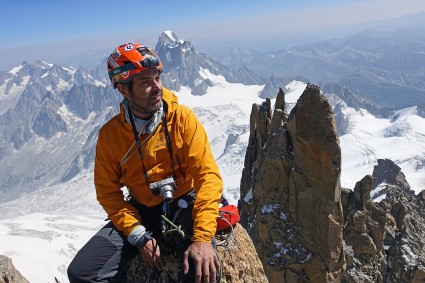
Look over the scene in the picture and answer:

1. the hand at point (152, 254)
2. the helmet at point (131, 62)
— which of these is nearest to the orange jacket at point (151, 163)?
the hand at point (152, 254)

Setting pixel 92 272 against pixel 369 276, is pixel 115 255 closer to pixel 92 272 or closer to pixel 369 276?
pixel 92 272

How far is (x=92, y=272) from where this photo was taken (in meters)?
8.20

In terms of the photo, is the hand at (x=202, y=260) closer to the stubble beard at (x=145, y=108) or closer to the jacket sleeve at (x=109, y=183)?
the jacket sleeve at (x=109, y=183)

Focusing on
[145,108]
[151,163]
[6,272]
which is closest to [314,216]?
[6,272]

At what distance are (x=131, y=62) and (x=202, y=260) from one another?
4.55 metres

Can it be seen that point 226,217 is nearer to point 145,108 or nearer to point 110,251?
point 110,251

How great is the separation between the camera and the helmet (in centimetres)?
242

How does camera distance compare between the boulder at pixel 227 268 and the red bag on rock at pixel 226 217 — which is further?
the red bag on rock at pixel 226 217

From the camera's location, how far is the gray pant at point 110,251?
820 cm

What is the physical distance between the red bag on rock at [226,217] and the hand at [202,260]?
1.56 metres

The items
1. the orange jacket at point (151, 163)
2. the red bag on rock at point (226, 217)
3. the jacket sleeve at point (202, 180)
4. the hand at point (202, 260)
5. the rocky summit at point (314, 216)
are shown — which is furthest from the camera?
the rocky summit at point (314, 216)

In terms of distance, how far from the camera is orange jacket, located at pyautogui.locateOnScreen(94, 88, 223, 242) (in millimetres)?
8547

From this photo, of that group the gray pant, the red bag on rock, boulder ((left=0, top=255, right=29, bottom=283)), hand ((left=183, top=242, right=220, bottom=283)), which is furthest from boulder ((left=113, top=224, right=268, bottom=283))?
boulder ((left=0, top=255, right=29, bottom=283))

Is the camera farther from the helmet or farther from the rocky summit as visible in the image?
the rocky summit
